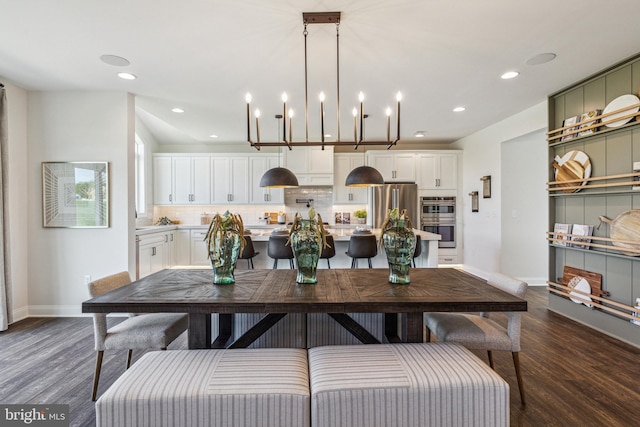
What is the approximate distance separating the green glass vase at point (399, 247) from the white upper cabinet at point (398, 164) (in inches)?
173

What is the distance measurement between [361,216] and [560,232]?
3.32m

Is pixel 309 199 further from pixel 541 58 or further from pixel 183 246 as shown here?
pixel 541 58

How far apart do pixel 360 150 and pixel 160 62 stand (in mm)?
4312

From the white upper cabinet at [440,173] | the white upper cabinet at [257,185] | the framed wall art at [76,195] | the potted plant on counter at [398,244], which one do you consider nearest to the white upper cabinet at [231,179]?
the white upper cabinet at [257,185]

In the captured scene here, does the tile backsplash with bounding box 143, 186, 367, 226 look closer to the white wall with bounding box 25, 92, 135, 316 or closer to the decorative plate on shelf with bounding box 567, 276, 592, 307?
the white wall with bounding box 25, 92, 135, 316

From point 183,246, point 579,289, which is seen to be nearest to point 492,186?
point 579,289

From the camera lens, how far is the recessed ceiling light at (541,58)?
2.68m

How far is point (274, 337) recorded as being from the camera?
214 centimetres

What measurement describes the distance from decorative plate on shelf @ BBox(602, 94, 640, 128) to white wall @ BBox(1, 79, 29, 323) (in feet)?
20.2

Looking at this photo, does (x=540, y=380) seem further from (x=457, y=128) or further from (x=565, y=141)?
(x=457, y=128)

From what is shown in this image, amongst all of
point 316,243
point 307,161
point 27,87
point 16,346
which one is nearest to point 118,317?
point 16,346

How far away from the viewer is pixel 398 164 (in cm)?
607

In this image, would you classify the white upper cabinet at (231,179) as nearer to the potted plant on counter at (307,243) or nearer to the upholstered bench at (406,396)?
the potted plant on counter at (307,243)

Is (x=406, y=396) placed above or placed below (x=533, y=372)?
above
